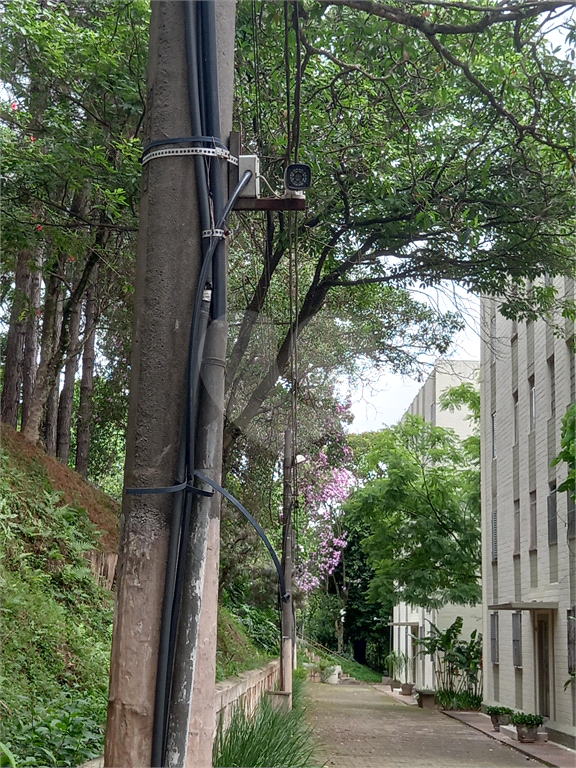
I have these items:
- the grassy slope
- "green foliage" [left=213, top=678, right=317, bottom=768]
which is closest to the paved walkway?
the grassy slope

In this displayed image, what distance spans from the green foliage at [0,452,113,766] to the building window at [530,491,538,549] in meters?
13.7

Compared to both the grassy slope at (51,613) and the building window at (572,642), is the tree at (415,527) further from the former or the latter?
the grassy slope at (51,613)

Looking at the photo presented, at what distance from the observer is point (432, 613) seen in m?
40.3

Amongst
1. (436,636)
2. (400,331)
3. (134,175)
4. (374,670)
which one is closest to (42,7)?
(134,175)

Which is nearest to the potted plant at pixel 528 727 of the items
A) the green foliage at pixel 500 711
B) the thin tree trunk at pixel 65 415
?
the green foliage at pixel 500 711

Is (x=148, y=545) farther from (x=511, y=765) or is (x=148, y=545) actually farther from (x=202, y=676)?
(x=511, y=765)

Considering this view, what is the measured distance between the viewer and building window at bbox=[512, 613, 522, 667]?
2395 centimetres

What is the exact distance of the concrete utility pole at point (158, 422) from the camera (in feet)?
8.21

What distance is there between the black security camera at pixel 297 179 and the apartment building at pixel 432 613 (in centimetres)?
3302

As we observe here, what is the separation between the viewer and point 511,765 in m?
16.0

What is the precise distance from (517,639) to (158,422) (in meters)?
23.6

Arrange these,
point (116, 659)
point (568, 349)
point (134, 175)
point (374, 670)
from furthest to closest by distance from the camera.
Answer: point (374, 670)
point (568, 349)
point (134, 175)
point (116, 659)

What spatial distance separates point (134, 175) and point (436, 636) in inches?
1156

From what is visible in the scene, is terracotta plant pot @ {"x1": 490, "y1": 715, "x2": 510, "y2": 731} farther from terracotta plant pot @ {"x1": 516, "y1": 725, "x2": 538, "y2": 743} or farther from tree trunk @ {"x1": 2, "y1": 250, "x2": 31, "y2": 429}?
tree trunk @ {"x1": 2, "y1": 250, "x2": 31, "y2": 429}
